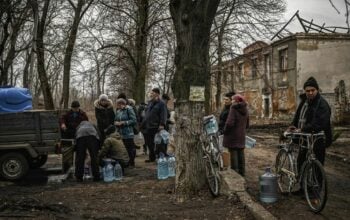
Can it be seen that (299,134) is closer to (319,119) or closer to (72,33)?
(319,119)

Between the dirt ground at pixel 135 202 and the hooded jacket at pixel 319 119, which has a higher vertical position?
the hooded jacket at pixel 319 119

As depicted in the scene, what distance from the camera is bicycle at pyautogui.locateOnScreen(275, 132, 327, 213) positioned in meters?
6.88

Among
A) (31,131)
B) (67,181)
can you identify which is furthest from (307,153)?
(31,131)

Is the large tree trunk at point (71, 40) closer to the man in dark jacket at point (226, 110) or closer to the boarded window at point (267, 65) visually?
the man in dark jacket at point (226, 110)

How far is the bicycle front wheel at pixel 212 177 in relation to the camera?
7.78m

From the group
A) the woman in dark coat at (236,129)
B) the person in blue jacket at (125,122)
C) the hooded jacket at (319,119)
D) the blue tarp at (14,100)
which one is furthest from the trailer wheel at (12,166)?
the hooded jacket at (319,119)

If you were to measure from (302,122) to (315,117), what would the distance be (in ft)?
1.57

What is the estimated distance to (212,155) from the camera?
8.66 metres

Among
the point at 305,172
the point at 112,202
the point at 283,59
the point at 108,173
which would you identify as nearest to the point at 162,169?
the point at 108,173

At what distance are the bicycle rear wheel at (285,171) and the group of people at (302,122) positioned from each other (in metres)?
0.19

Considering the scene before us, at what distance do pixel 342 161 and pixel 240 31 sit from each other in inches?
536

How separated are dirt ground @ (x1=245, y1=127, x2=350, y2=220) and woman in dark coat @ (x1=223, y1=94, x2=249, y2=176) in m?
0.63

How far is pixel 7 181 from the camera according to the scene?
432 inches

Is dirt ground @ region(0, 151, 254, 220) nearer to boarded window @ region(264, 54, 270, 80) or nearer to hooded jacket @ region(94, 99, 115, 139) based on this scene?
hooded jacket @ region(94, 99, 115, 139)
